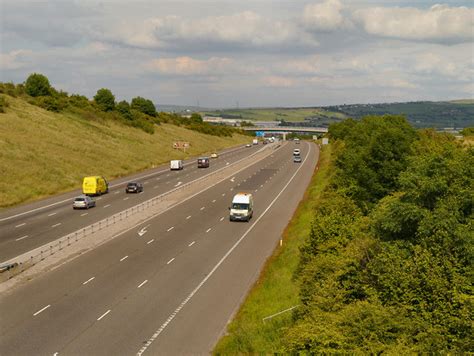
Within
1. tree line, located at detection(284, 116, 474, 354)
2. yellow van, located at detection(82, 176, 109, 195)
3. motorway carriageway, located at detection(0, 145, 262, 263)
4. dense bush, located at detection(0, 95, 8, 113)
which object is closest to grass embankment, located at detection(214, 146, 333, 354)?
tree line, located at detection(284, 116, 474, 354)

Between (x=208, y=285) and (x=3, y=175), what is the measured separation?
40.7m

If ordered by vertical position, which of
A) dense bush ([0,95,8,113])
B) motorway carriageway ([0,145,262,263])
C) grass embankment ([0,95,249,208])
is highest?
dense bush ([0,95,8,113])

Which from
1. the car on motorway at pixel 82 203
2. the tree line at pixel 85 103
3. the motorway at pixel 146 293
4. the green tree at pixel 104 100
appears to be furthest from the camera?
the green tree at pixel 104 100

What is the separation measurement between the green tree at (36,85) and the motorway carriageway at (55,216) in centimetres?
5735

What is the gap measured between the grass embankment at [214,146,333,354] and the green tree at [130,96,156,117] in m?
123

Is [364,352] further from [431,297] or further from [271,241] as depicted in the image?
[271,241]

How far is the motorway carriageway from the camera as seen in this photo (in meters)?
35.9

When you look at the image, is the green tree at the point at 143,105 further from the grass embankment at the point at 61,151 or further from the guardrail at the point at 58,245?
the guardrail at the point at 58,245

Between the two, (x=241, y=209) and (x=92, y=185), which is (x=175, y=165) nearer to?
(x=92, y=185)

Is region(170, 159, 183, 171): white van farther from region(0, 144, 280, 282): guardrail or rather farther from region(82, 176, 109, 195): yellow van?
region(0, 144, 280, 282): guardrail

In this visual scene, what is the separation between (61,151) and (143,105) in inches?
3075

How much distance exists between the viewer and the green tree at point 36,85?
11681cm

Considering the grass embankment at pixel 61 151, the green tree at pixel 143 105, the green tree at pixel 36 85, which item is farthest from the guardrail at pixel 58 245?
the green tree at pixel 143 105

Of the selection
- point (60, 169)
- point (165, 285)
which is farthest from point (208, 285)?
point (60, 169)
